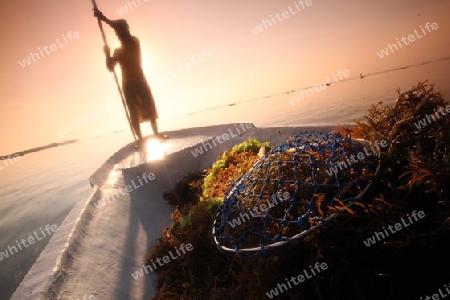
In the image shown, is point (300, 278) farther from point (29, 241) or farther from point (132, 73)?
point (29, 241)

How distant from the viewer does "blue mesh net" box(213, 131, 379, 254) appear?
8.61 feet

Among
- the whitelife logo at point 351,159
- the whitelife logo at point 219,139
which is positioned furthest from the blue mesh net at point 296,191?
the whitelife logo at point 219,139

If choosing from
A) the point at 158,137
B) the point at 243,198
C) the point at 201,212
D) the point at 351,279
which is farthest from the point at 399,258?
the point at 158,137

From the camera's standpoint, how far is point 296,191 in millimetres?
2748

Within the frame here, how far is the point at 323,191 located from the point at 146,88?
26.8ft

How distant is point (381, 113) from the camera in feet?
12.3

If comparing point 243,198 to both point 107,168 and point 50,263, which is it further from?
point 107,168

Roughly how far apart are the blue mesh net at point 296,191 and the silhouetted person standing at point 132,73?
682 cm

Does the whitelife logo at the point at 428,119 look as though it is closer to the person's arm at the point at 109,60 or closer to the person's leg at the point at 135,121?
the person's leg at the point at 135,121

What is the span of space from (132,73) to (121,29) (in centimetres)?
145

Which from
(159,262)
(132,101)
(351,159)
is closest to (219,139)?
(132,101)

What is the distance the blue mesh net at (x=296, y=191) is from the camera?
2.62m

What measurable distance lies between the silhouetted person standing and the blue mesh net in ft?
22.4

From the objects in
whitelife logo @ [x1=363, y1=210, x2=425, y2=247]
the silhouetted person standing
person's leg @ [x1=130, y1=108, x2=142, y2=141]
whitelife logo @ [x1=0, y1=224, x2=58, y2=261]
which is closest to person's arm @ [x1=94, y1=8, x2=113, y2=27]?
the silhouetted person standing
